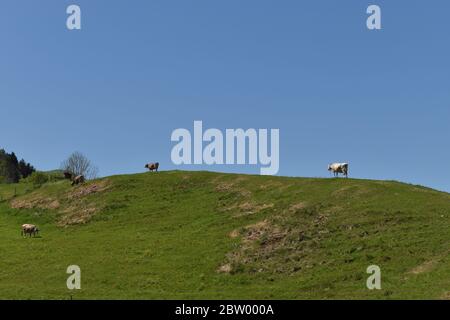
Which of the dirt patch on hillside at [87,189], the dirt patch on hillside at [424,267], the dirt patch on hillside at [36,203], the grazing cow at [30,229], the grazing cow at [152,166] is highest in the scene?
the grazing cow at [152,166]

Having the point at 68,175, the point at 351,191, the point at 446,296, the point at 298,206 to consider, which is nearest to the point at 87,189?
the point at 68,175

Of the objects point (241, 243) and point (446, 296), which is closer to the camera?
point (446, 296)

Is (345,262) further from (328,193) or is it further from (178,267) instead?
Answer: (328,193)

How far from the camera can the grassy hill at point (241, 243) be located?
3666 centimetres

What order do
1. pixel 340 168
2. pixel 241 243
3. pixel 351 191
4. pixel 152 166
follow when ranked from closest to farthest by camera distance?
pixel 241 243
pixel 351 191
pixel 340 168
pixel 152 166

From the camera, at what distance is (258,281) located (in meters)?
39.9

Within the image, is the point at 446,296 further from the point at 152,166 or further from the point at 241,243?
the point at 152,166

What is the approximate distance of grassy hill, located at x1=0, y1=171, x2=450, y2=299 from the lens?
36656 millimetres

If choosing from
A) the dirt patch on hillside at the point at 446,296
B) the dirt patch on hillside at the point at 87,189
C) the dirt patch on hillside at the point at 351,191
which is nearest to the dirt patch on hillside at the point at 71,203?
the dirt patch on hillside at the point at 87,189

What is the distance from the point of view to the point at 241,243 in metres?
48.4

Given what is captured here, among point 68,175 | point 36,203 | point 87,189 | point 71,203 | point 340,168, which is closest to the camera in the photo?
point 340,168

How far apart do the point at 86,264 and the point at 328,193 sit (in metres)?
27.2

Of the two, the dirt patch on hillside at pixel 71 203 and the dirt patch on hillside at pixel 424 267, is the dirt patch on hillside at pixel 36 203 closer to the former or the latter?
the dirt patch on hillside at pixel 71 203
